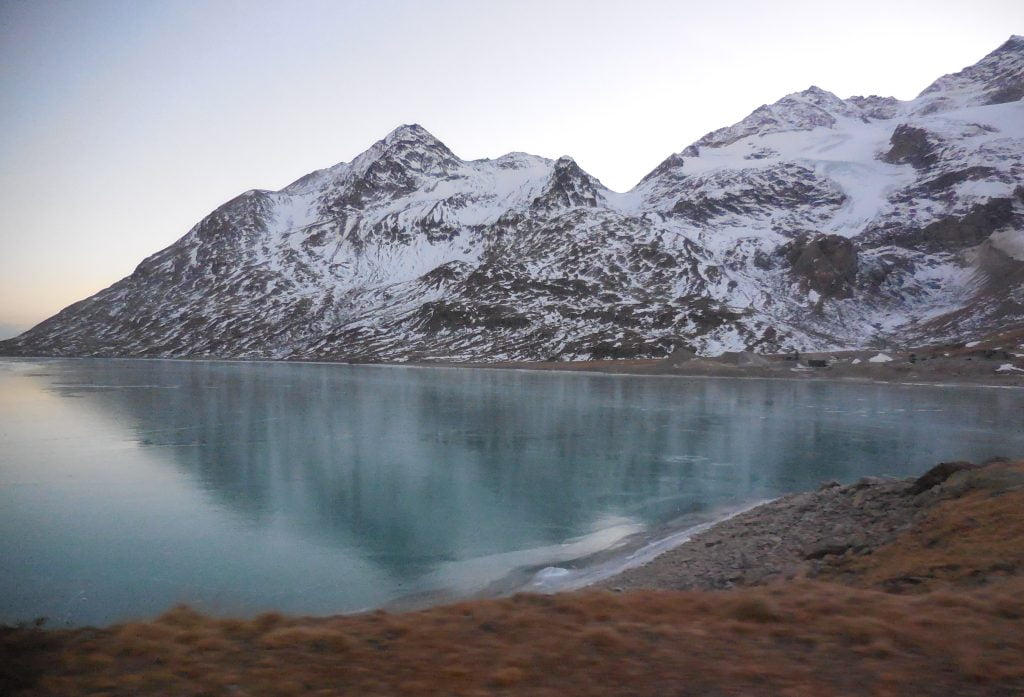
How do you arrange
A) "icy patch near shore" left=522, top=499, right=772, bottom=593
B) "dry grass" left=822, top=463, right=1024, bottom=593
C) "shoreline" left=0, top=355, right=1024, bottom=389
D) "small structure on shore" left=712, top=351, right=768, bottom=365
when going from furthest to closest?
"small structure on shore" left=712, top=351, right=768, bottom=365
"shoreline" left=0, top=355, right=1024, bottom=389
"icy patch near shore" left=522, top=499, right=772, bottom=593
"dry grass" left=822, top=463, right=1024, bottom=593

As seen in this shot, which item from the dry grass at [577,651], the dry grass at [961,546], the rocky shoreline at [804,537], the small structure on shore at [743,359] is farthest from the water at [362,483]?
the small structure on shore at [743,359]

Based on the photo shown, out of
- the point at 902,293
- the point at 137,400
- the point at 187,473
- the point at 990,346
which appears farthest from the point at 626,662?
the point at 902,293

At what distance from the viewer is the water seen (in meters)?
16.6

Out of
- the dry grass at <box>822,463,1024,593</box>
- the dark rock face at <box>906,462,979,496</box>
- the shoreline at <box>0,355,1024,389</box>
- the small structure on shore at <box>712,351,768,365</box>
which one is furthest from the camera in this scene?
the small structure on shore at <box>712,351,768,365</box>

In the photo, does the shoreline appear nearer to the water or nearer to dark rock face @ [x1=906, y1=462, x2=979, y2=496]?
the water

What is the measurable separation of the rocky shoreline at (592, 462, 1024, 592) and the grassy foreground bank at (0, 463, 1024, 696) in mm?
3771

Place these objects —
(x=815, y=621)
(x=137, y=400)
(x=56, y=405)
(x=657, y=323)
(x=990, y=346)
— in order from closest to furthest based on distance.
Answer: (x=815, y=621), (x=56, y=405), (x=137, y=400), (x=990, y=346), (x=657, y=323)

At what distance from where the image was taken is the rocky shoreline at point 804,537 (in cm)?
1496

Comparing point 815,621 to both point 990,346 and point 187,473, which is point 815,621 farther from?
point 990,346

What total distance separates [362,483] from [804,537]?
690 inches

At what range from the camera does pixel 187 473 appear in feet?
98.0

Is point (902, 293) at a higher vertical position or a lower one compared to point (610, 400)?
higher

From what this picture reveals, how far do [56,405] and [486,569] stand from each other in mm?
56100

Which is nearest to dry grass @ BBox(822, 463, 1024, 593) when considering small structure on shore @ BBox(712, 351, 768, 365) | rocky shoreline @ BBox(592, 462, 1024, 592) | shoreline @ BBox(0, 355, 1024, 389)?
rocky shoreline @ BBox(592, 462, 1024, 592)
